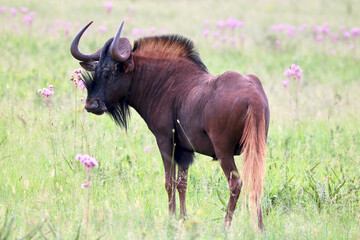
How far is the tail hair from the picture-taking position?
4.20 meters

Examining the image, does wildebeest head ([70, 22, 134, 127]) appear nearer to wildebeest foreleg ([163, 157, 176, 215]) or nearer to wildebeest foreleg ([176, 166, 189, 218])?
wildebeest foreleg ([163, 157, 176, 215])

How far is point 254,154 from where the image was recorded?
4176 mm

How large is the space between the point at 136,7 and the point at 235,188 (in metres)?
16.1

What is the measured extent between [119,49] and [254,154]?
1.72 meters

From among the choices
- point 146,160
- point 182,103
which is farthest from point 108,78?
point 146,160

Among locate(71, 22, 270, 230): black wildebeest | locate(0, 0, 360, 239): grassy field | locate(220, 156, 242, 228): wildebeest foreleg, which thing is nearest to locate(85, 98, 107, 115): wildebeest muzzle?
locate(71, 22, 270, 230): black wildebeest

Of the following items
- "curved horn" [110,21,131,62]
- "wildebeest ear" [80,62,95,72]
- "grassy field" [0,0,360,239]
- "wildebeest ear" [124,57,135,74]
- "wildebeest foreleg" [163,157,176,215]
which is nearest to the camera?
"grassy field" [0,0,360,239]

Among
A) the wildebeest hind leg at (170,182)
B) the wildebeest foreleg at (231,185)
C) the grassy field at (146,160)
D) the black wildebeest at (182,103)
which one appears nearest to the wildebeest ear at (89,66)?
the black wildebeest at (182,103)

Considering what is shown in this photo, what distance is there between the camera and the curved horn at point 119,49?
15.8 ft

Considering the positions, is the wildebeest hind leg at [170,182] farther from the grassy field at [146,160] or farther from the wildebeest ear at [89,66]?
the wildebeest ear at [89,66]

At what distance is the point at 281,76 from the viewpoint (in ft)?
37.1

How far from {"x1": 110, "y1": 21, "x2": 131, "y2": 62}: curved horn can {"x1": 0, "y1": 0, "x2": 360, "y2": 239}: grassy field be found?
91cm

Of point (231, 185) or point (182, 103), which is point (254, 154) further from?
point (182, 103)

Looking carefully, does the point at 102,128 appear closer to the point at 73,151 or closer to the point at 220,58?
the point at 73,151
